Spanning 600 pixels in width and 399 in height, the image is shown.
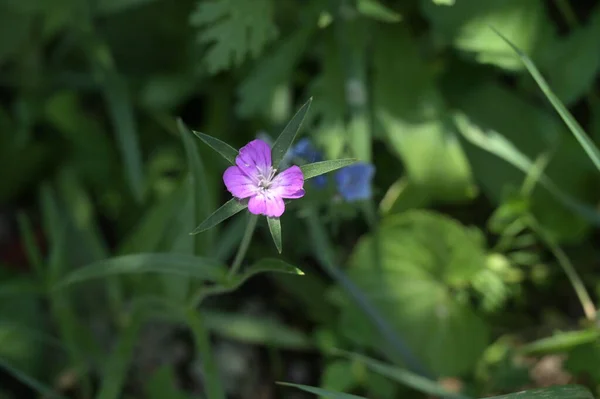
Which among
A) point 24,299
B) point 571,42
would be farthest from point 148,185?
point 571,42

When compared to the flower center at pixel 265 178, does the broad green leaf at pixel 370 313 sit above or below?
above

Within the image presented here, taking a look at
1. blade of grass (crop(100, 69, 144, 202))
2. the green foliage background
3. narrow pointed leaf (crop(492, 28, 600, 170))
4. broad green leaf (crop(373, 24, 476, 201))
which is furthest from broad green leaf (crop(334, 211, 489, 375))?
blade of grass (crop(100, 69, 144, 202))

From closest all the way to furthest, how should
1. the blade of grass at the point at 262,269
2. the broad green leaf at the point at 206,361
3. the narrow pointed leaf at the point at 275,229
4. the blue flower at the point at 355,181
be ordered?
the narrow pointed leaf at the point at 275,229
the blade of grass at the point at 262,269
the broad green leaf at the point at 206,361
the blue flower at the point at 355,181

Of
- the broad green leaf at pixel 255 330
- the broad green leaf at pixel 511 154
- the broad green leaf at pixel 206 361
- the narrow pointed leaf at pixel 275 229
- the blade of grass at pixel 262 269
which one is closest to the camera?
the narrow pointed leaf at pixel 275 229

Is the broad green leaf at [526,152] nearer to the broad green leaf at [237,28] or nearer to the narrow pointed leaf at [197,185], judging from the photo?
the broad green leaf at [237,28]

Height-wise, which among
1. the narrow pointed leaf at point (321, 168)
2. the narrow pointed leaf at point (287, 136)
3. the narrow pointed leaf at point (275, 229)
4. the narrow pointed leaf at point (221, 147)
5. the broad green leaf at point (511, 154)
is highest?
the broad green leaf at point (511, 154)

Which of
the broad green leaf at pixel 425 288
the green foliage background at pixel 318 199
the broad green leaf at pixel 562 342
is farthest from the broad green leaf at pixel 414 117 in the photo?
the broad green leaf at pixel 562 342

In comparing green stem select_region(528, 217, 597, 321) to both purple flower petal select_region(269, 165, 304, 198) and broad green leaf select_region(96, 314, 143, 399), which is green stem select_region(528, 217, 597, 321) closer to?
purple flower petal select_region(269, 165, 304, 198)

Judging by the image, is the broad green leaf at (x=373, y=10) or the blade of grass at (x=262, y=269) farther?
the broad green leaf at (x=373, y=10)
